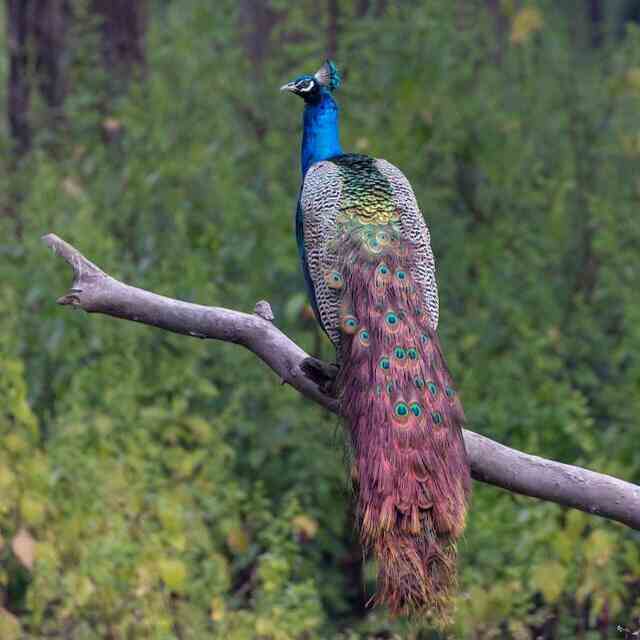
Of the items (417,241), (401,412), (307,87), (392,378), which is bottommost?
(401,412)

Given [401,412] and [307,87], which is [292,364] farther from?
[307,87]

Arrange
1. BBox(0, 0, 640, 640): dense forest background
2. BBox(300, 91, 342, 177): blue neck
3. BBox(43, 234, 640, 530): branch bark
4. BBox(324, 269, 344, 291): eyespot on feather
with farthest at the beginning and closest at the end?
BBox(300, 91, 342, 177): blue neck, BBox(0, 0, 640, 640): dense forest background, BBox(324, 269, 344, 291): eyespot on feather, BBox(43, 234, 640, 530): branch bark

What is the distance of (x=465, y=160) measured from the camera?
816 cm

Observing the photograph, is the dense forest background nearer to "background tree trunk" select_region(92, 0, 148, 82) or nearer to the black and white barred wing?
"background tree trunk" select_region(92, 0, 148, 82)

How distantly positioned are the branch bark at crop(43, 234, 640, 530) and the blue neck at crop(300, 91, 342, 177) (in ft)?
4.84

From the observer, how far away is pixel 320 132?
5664 millimetres

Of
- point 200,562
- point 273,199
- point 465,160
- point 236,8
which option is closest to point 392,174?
point 200,562

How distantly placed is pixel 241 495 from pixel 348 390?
1738mm

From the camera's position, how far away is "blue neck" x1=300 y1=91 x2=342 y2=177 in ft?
18.5

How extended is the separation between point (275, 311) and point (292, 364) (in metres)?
3.04

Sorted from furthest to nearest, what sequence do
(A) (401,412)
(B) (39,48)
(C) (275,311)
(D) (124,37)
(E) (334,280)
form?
1. (D) (124,37)
2. (B) (39,48)
3. (C) (275,311)
4. (E) (334,280)
5. (A) (401,412)

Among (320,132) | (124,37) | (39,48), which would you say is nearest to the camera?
(320,132)

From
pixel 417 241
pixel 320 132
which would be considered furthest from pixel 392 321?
pixel 320 132

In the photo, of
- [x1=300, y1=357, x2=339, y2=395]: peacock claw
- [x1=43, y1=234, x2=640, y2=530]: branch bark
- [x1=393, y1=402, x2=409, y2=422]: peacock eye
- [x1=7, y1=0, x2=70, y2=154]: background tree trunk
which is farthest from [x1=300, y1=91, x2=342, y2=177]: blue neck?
[x1=7, y1=0, x2=70, y2=154]: background tree trunk
